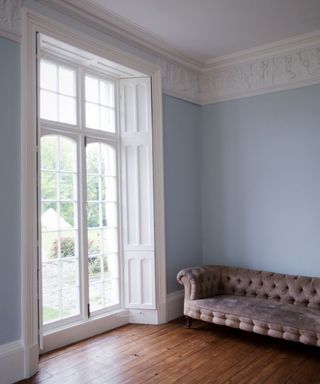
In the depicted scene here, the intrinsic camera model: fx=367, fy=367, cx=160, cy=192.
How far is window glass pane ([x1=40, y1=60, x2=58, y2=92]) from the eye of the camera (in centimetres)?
364

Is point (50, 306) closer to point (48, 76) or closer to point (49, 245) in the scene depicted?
point (49, 245)

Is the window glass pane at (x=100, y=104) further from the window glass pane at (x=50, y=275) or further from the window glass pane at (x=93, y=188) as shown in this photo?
the window glass pane at (x=50, y=275)

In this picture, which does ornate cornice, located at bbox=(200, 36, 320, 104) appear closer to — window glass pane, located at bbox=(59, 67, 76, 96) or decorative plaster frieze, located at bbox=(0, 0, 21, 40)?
window glass pane, located at bbox=(59, 67, 76, 96)

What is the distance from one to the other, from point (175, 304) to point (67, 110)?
2.61m

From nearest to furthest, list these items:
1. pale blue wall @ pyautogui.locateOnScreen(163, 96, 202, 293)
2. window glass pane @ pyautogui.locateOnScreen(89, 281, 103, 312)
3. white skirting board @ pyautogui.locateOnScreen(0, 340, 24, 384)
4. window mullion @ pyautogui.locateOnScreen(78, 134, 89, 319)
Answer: white skirting board @ pyautogui.locateOnScreen(0, 340, 24, 384)
window mullion @ pyautogui.locateOnScreen(78, 134, 89, 319)
window glass pane @ pyautogui.locateOnScreen(89, 281, 103, 312)
pale blue wall @ pyautogui.locateOnScreen(163, 96, 202, 293)

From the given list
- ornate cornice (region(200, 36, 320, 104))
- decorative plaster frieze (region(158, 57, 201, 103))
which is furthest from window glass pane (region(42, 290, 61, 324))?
ornate cornice (region(200, 36, 320, 104))

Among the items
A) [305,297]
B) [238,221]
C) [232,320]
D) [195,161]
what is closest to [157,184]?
[195,161]

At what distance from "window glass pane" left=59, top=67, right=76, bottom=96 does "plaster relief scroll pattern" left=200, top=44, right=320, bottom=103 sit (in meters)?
1.92

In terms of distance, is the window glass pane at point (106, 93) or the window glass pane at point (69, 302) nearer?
the window glass pane at point (69, 302)

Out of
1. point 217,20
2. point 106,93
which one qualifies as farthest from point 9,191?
point 217,20

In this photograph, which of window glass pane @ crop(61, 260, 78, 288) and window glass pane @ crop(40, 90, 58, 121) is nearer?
window glass pane @ crop(40, 90, 58, 121)

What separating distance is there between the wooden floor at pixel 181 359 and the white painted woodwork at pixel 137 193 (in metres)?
0.53

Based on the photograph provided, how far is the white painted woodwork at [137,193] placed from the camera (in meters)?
4.27

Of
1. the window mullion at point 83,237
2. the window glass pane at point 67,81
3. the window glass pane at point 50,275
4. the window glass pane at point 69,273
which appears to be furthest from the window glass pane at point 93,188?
the window glass pane at point 67,81
